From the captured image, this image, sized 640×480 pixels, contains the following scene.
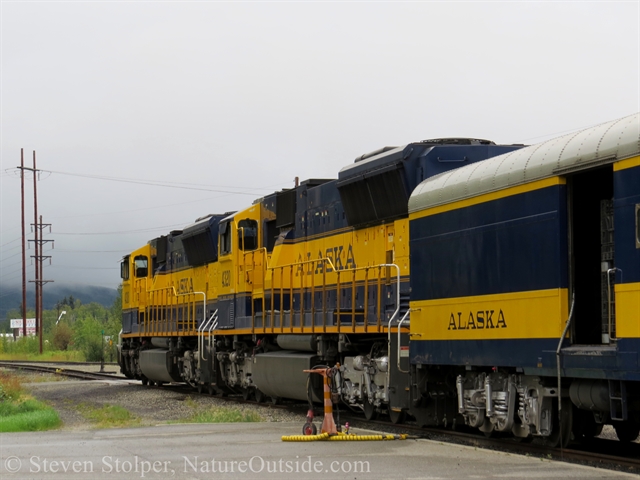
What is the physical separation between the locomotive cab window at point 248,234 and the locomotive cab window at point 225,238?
32.1 inches

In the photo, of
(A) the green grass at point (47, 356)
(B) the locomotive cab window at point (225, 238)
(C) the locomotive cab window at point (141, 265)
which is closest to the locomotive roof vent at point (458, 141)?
(B) the locomotive cab window at point (225, 238)

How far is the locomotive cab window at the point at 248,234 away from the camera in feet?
78.3

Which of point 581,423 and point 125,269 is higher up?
point 125,269

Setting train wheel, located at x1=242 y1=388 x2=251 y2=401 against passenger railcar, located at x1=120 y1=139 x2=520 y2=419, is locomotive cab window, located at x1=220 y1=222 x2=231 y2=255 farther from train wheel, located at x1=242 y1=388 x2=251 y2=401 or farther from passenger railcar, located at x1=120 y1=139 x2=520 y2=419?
train wheel, located at x1=242 y1=388 x2=251 y2=401

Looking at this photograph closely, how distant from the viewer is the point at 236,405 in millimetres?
23125

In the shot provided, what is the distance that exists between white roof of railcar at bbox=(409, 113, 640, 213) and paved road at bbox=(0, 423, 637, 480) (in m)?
3.51

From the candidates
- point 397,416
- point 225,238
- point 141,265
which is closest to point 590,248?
point 397,416

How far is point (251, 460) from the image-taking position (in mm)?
11812

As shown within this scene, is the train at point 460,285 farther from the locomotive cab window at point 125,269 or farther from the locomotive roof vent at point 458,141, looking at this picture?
the locomotive cab window at point 125,269

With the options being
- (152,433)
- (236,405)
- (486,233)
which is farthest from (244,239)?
(486,233)

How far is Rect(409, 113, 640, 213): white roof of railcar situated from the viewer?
11.0 metres

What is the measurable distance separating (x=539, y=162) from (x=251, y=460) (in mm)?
5138

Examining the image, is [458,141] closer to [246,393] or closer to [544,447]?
[544,447]

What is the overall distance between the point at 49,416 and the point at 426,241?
856cm
